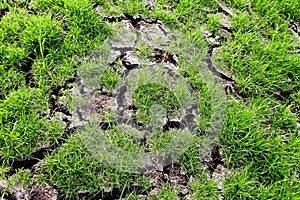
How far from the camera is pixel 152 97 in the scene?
240 centimetres

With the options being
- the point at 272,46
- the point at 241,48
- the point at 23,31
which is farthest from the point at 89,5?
the point at 272,46

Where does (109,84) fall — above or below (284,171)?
above

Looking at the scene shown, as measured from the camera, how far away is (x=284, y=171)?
7.40ft

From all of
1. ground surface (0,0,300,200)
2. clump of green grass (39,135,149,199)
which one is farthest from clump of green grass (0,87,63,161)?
clump of green grass (39,135,149,199)

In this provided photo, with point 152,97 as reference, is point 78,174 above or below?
below

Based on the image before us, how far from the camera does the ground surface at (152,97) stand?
210 cm

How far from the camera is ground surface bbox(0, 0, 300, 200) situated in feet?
6.89

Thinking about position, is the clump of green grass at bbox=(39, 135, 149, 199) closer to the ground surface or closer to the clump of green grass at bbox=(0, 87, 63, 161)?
the ground surface

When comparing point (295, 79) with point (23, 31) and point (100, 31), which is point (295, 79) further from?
point (23, 31)

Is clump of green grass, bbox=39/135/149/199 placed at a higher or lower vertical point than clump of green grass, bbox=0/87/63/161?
lower

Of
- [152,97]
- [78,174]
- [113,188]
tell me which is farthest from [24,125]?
[152,97]

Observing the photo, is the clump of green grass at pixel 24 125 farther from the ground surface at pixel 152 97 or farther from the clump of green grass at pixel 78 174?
the clump of green grass at pixel 78 174

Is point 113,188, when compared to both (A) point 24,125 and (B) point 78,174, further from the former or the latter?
(A) point 24,125

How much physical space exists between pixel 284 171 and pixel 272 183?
11cm
